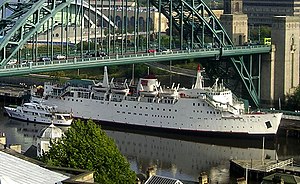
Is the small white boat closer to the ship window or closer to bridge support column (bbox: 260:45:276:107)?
the ship window

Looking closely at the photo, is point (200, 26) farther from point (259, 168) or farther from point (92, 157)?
point (92, 157)

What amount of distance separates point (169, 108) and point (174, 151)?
755 centimetres

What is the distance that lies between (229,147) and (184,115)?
543 cm

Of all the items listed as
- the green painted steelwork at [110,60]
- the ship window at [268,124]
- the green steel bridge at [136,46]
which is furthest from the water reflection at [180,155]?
the green steel bridge at [136,46]

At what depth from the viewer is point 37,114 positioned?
5600 centimetres

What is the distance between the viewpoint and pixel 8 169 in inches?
871

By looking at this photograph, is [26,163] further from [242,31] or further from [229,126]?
[242,31]

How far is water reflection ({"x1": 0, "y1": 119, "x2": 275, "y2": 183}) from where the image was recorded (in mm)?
41000

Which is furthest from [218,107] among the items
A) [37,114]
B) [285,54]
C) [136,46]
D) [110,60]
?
[37,114]

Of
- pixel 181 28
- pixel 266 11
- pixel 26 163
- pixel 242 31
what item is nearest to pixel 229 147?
pixel 181 28

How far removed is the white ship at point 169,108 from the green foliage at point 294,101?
17.6 ft

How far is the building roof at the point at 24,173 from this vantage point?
21.1 metres

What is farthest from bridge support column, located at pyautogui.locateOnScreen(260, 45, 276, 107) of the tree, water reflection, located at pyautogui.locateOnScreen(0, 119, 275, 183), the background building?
the background building

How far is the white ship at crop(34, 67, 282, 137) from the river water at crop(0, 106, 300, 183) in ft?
3.15
